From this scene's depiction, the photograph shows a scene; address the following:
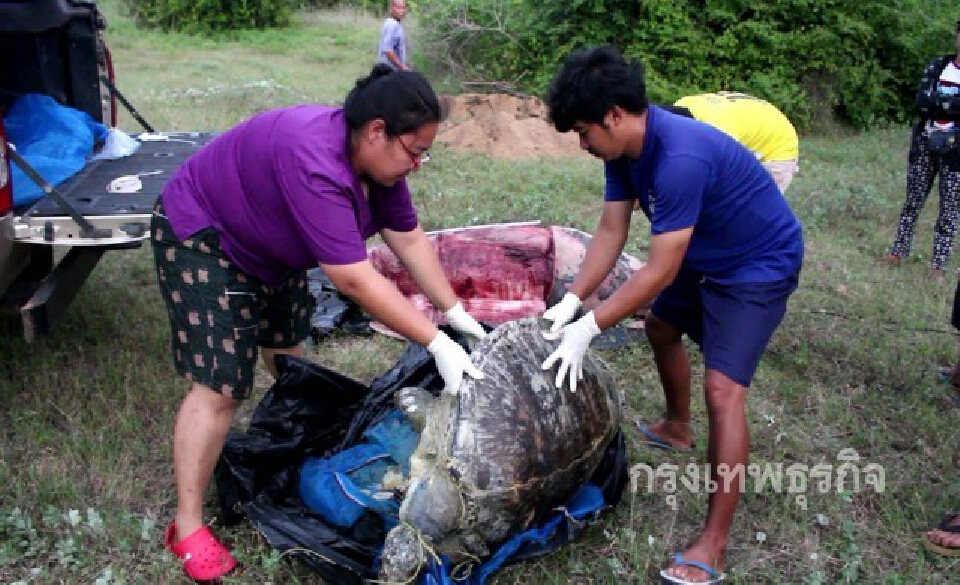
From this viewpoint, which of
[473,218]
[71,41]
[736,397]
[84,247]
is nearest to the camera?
[736,397]

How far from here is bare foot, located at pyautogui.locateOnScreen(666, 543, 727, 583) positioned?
8.89ft

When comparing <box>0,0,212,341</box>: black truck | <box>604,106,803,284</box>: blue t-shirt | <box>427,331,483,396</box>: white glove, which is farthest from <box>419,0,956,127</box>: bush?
<box>427,331,483,396</box>: white glove

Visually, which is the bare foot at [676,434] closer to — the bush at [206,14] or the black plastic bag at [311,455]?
the black plastic bag at [311,455]

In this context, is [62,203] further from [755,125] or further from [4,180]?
[755,125]

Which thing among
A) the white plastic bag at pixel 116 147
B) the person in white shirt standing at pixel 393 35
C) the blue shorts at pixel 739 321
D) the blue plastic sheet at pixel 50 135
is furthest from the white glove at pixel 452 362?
the person in white shirt standing at pixel 393 35

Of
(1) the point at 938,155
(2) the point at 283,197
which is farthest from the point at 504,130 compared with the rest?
(2) the point at 283,197

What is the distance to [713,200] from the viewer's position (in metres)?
2.71

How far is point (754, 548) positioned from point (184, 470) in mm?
1947

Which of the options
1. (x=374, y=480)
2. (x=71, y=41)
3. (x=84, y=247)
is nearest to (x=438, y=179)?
(x=71, y=41)

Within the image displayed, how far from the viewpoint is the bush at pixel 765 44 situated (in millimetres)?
11086

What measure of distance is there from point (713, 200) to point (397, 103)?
1093 mm

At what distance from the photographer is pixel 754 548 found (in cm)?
295

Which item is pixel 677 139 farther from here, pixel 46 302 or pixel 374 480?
pixel 46 302

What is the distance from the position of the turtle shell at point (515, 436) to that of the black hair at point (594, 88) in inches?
28.3
